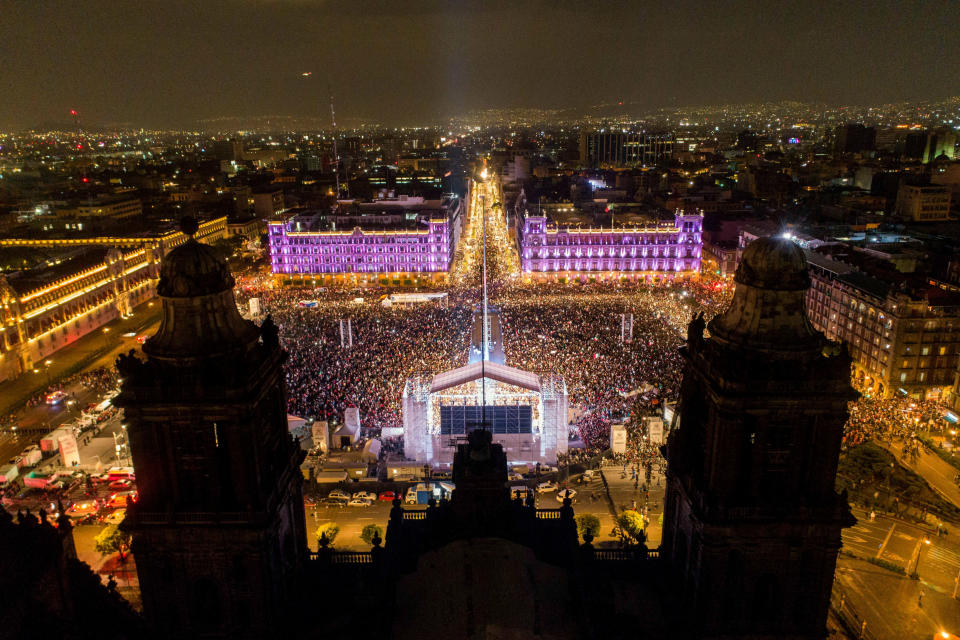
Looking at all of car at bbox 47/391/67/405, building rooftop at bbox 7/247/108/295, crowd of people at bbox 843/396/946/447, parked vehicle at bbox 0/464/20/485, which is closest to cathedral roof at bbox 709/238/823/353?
crowd of people at bbox 843/396/946/447

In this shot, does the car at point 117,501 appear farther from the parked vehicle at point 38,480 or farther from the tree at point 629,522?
the tree at point 629,522

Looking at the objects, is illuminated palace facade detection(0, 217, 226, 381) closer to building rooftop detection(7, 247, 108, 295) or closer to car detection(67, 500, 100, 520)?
building rooftop detection(7, 247, 108, 295)

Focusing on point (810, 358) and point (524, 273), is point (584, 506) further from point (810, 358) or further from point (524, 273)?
point (524, 273)

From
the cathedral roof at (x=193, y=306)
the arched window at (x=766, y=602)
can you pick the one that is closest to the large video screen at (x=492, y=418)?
the arched window at (x=766, y=602)

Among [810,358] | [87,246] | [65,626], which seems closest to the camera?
[810,358]

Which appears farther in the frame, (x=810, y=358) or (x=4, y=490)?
(x=4, y=490)

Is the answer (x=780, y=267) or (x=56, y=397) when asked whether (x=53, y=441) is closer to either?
(x=56, y=397)

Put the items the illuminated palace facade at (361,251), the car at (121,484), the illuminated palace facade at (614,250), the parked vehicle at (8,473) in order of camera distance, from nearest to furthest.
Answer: the car at (121,484) → the parked vehicle at (8,473) → the illuminated palace facade at (361,251) → the illuminated palace facade at (614,250)

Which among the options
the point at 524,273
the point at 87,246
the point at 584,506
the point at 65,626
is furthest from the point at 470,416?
the point at 87,246
